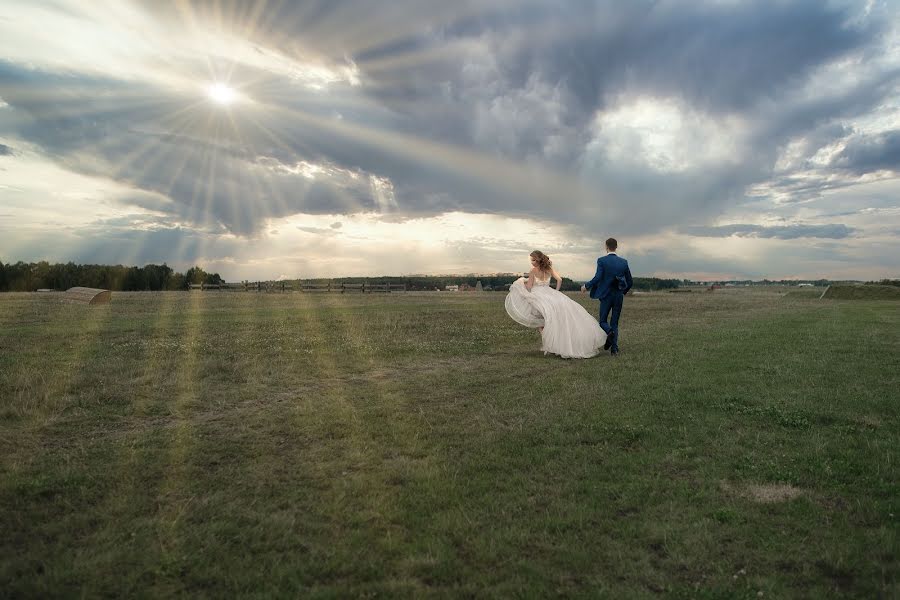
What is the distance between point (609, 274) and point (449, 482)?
1377 cm

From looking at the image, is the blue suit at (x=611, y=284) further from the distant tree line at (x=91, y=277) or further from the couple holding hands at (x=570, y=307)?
the distant tree line at (x=91, y=277)

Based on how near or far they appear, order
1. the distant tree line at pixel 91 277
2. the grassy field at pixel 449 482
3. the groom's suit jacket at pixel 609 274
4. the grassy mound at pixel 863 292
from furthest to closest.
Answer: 1. the distant tree line at pixel 91 277
2. the grassy mound at pixel 863 292
3. the groom's suit jacket at pixel 609 274
4. the grassy field at pixel 449 482

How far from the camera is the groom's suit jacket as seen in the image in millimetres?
19000

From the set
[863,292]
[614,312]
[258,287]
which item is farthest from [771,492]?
[258,287]

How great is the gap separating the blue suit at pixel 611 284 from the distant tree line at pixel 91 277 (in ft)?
349

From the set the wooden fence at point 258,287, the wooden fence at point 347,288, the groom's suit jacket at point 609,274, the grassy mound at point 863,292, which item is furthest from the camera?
the wooden fence at point 258,287

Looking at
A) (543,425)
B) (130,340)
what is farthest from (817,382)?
(130,340)

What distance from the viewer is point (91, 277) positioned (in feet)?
364

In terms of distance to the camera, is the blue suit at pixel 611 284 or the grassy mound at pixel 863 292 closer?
the blue suit at pixel 611 284

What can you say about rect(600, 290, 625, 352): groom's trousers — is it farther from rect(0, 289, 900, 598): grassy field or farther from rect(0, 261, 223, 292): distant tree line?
rect(0, 261, 223, 292): distant tree line

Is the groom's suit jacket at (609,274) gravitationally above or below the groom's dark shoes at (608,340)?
above

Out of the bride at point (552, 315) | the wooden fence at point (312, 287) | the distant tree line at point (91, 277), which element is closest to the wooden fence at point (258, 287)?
the wooden fence at point (312, 287)

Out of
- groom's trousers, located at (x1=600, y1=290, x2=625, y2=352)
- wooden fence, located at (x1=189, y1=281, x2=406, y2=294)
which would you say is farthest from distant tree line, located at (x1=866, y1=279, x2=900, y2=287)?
groom's trousers, located at (x1=600, y1=290, x2=625, y2=352)

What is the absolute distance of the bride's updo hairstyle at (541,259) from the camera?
1966cm
